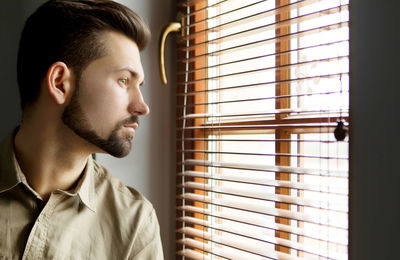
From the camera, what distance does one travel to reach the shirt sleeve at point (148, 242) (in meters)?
1.24

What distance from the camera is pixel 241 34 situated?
4.13 ft

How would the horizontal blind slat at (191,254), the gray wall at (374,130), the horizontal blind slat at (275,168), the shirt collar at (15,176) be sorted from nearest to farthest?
the gray wall at (374,130) < the horizontal blind slat at (275,168) < the shirt collar at (15,176) < the horizontal blind slat at (191,254)

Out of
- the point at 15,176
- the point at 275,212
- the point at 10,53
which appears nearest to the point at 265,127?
the point at 275,212

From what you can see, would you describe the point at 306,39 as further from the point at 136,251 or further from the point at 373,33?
the point at 136,251

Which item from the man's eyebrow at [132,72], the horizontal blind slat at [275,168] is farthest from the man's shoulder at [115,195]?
the man's eyebrow at [132,72]

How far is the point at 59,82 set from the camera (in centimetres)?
114

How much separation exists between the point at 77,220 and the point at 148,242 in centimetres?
24

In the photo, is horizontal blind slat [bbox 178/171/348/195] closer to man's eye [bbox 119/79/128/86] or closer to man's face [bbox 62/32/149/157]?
man's face [bbox 62/32/149/157]

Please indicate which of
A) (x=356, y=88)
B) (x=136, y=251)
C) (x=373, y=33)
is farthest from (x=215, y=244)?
(x=373, y=33)

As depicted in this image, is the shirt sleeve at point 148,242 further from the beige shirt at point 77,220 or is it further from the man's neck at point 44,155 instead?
the man's neck at point 44,155

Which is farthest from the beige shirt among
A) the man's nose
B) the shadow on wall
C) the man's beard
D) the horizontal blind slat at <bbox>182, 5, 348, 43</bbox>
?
the horizontal blind slat at <bbox>182, 5, 348, 43</bbox>

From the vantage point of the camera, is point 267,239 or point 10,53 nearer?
point 267,239

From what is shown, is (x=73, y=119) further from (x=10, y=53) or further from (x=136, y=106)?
(x=10, y=53)

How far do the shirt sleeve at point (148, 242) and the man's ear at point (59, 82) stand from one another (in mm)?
474
